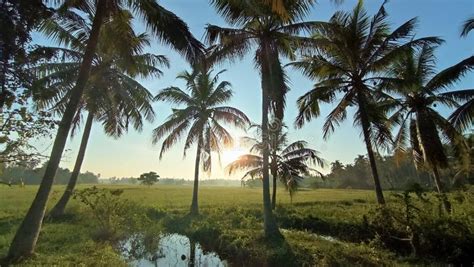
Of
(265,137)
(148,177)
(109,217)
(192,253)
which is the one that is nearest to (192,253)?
(192,253)

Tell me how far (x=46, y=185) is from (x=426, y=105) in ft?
49.8

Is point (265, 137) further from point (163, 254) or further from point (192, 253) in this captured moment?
point (163, 254)

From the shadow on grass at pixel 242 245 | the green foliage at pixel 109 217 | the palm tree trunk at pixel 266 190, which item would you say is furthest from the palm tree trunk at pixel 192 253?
the palm tree trunk at pixel 266 190

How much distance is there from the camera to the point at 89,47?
30.5ft

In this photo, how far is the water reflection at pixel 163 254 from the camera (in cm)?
1002

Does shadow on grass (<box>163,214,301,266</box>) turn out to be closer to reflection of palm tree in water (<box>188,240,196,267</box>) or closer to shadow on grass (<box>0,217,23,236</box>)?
reflection of palm tree in water (<box>188,240,196,267</box>)

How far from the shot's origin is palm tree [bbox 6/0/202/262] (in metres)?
8.11

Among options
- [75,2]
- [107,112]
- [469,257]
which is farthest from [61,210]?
[469,257]

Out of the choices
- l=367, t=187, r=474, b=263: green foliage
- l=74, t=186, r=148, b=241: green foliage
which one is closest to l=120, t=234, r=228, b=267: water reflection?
l=74, t=186, r=148, b=241: green foliage

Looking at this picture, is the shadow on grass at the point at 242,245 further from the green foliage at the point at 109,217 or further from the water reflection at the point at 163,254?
the green foliage at the point at 109,217

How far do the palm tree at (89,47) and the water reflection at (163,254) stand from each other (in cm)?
276

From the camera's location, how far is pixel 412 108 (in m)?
15.6

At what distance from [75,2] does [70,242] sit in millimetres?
7294

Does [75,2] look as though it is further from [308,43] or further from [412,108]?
[412,108]
